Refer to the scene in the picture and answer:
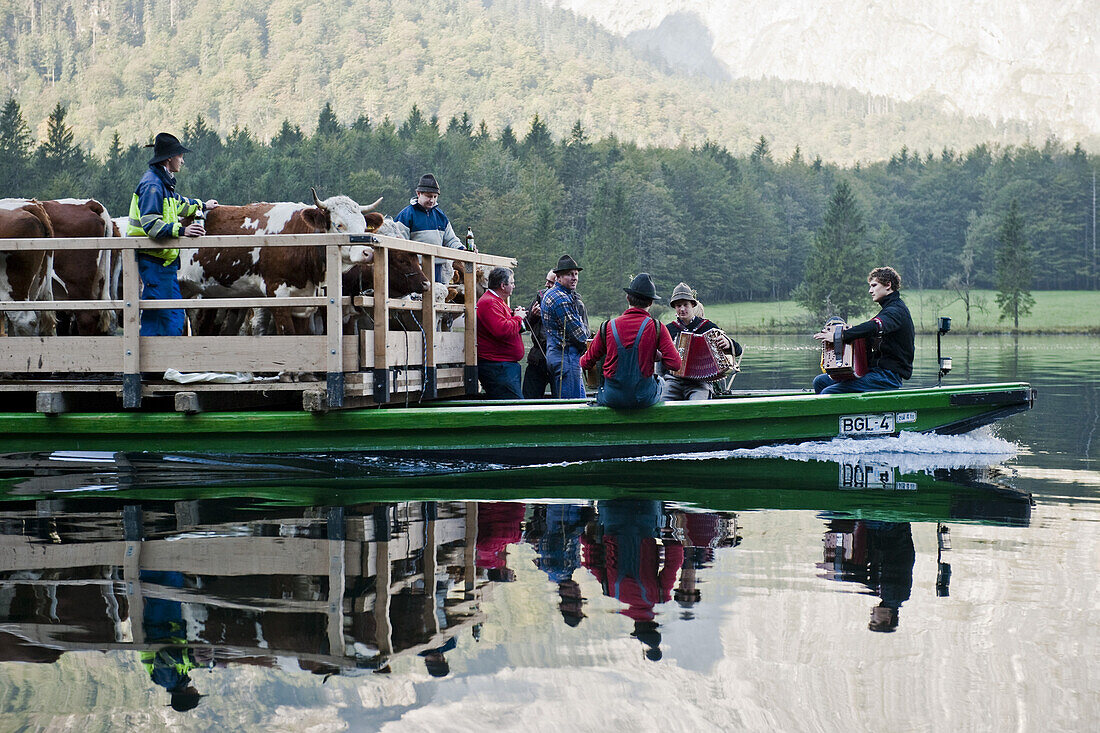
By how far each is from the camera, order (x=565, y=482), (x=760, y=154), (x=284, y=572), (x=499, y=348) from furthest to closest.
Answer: (x=760, y=154), (x=499, y=348), (x=565, y=482), (x=284, y=572)

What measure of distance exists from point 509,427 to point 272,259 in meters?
2.83

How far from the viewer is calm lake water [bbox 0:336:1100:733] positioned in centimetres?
432

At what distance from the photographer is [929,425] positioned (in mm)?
11289

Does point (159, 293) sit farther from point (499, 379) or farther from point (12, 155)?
point (12, 155)

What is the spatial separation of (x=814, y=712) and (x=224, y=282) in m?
8.54

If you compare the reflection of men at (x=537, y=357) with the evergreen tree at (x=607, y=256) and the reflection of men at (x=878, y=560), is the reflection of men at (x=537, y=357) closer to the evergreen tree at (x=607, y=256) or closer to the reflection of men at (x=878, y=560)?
the reflection of men at (x=878, y=560)

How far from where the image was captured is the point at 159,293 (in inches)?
414

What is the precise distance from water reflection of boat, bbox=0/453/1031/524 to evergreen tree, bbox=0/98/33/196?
296ft

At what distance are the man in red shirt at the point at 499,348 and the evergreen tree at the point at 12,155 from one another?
89258mm

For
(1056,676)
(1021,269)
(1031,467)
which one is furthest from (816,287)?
(1056,676)

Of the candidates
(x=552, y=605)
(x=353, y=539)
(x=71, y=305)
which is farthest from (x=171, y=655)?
(x=71, y=305)

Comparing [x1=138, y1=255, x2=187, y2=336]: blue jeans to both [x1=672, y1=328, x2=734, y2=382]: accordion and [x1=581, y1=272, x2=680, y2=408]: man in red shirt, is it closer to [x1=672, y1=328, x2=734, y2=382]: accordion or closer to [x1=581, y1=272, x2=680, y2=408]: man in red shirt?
[x1=581, y1=272, x2=680, y2=408]: man in red shirt

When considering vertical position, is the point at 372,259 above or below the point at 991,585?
above

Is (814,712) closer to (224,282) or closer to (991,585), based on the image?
(991,585)
